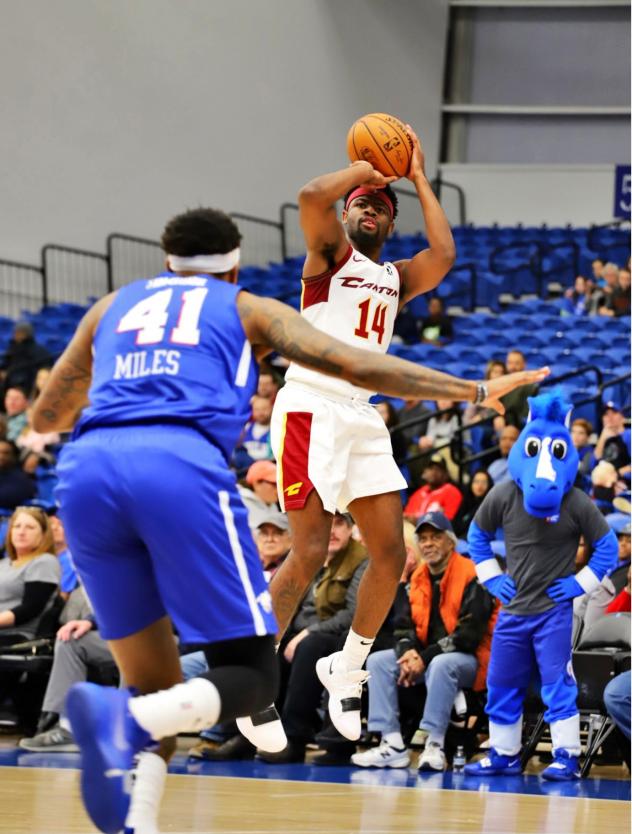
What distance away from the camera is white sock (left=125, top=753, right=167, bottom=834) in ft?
13.7

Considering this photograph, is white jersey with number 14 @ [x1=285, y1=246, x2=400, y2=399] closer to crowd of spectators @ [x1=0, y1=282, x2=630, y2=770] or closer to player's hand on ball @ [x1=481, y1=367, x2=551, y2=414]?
player's hand on ball @ [x1=481, y1=367, x2=551, y2=414]

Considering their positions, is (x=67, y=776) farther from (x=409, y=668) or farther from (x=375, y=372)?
(x=375, y=372)

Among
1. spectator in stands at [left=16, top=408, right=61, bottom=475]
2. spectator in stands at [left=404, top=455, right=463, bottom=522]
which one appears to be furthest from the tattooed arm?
spectator in stands at [left=16, top=408, right=61, bottom=475]

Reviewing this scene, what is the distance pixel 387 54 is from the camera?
24516 mm

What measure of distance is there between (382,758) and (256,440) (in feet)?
16.7

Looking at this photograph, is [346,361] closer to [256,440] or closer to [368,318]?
[368,318]

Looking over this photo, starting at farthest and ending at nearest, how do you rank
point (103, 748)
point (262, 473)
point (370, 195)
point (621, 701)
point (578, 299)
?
point (578, 299) → point (262, 473) → point (621, 701) → point (370, 195) → point (103, 748)

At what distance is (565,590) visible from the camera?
8.44 metres

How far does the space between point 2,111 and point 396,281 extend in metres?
13.6

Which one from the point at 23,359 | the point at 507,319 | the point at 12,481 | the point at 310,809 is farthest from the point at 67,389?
the point at 507,319

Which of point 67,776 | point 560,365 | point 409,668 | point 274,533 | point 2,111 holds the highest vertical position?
point 2,111

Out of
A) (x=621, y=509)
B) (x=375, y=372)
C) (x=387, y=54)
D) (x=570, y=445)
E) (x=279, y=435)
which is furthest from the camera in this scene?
(x=387, y=54)

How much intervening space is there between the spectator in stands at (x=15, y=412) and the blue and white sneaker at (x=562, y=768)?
306 inches

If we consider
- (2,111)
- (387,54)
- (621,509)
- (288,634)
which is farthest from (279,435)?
(387,54)
